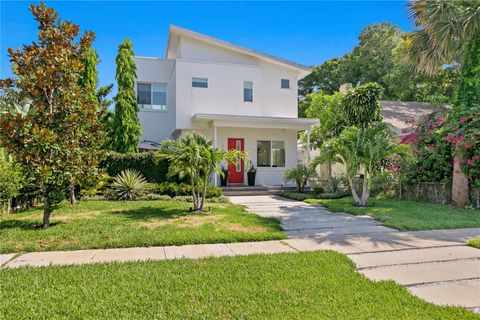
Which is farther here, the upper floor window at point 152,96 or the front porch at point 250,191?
the upper floor window at point 152,96

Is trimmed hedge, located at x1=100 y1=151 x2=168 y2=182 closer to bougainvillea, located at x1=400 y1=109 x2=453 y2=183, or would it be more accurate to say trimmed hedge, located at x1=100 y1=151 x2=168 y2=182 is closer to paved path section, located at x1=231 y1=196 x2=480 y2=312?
paved path section, located at x1=231 y1=196 x2=480 y2=312

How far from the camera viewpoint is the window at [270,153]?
1766cm

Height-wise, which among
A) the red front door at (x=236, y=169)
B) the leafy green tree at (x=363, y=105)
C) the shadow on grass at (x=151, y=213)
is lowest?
the shadow on grass at (x=151, y=213)

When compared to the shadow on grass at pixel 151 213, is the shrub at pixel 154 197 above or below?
above

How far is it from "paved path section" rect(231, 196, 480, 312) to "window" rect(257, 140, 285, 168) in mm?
9055

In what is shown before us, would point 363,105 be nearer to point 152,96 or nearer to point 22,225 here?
point 152,96

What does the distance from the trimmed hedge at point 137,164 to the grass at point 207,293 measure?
356 inches

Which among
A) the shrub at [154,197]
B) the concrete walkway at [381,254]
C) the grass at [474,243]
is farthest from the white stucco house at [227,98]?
the grass at [474,243]

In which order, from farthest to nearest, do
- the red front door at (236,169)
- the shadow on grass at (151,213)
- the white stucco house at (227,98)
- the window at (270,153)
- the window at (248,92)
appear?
the window at (248,92) → the window at (270,153) → the red front door at (236,169) → the white stucco house at (227,98) → the shadow on grass at (151,213)

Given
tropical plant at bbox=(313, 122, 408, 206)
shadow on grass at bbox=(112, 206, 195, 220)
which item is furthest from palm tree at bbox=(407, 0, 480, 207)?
shadow on grass at bbox=(112, 206, 195, 220)

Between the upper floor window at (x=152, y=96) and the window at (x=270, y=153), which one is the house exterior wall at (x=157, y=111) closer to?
the upper floor window at (x=152, y=96)

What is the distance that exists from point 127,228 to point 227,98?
39.2 feet

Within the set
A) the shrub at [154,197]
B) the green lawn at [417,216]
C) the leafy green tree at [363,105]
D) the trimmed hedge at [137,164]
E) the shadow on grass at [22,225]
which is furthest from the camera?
the leafy green tree at [363,105]

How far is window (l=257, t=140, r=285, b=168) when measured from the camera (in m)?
17.7
